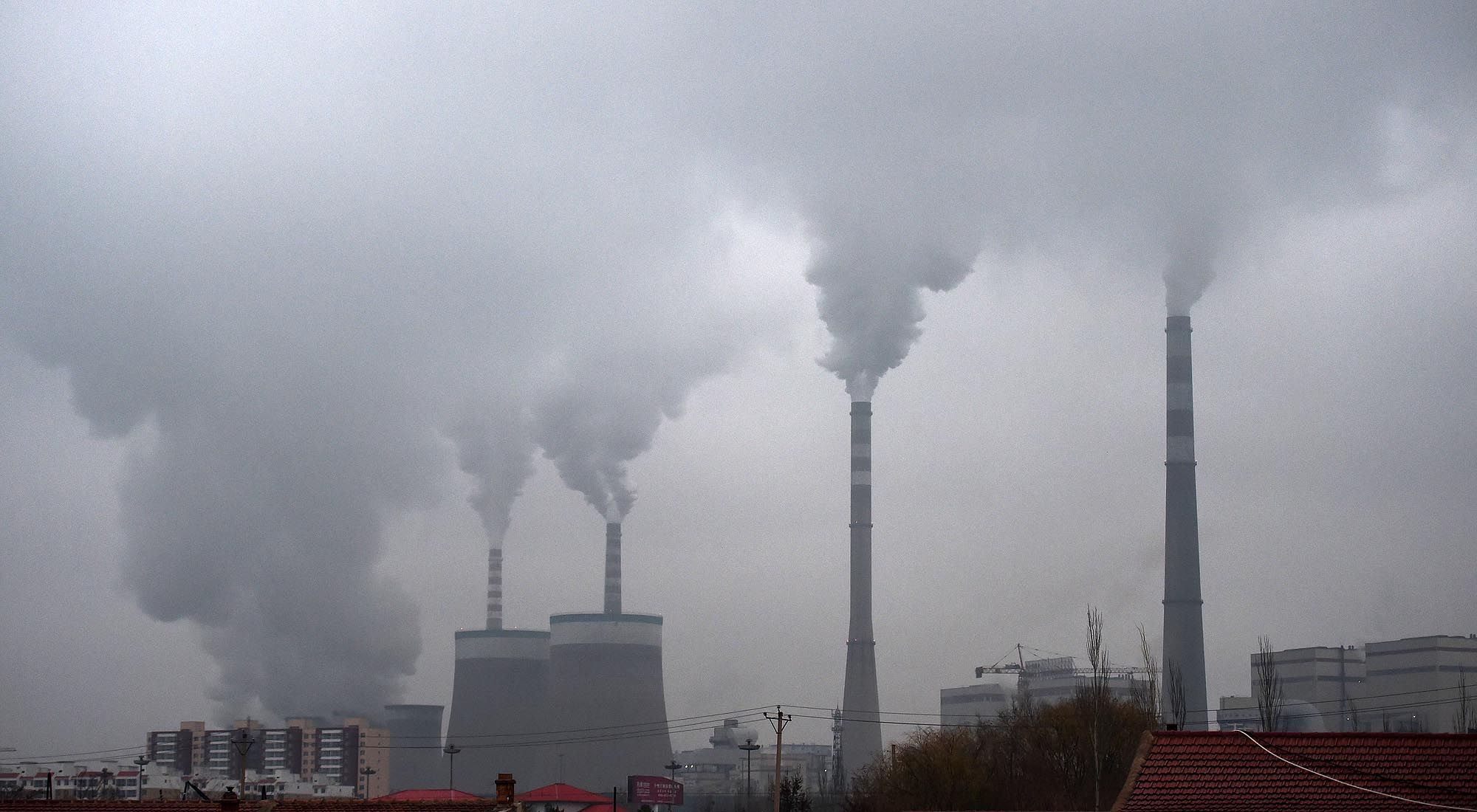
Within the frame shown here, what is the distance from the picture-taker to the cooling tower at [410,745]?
205 ft

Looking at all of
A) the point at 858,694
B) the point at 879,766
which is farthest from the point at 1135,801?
the point at 858,694

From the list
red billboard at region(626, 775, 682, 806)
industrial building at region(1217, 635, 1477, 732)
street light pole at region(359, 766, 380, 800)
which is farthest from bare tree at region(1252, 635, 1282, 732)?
street light pole at region(359, 766, 380, 800)

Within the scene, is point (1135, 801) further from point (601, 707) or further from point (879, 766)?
point (601, 707)

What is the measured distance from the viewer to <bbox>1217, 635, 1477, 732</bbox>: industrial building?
53.0 metres

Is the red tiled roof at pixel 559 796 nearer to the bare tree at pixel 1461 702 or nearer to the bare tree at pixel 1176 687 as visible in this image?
the bare tree at pixel 1176 687

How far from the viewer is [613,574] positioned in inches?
2288

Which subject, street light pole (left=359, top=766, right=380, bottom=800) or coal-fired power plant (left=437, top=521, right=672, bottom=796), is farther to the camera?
street light pole (left=359, top=766, right=380, bottom=800)

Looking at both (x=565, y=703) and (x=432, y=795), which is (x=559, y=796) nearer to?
(x=432, y=795)

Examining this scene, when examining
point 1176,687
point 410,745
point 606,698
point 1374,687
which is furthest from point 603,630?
point 1374,687

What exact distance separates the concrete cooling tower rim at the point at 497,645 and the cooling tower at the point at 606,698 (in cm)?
296

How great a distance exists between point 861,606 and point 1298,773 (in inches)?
1397

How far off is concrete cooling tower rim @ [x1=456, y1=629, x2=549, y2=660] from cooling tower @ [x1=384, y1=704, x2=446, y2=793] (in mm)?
7118

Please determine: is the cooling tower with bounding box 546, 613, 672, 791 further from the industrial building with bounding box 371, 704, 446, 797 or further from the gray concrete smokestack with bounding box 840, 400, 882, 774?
the industrial building with bounding box 371, 704, 446, 797

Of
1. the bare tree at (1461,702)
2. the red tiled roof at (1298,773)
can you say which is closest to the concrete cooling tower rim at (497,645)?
the bare tree at (1461,702)
